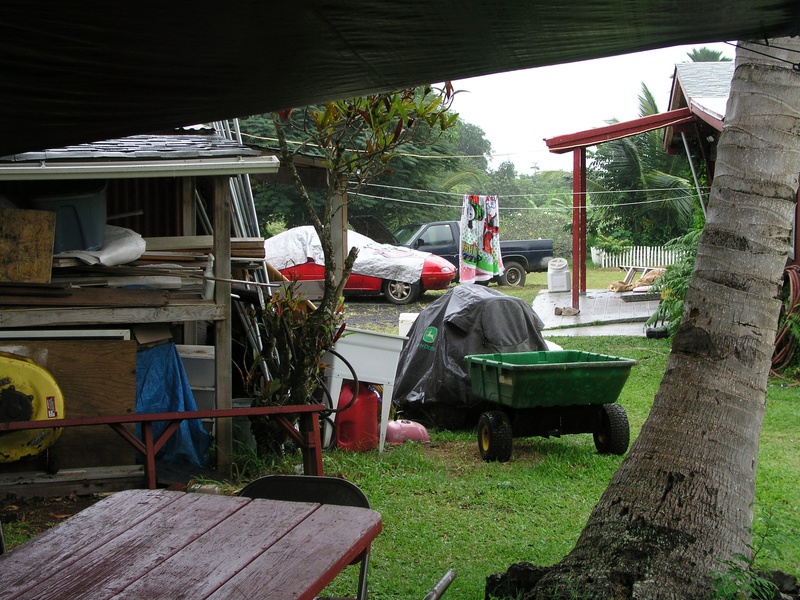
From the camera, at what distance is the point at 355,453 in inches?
308

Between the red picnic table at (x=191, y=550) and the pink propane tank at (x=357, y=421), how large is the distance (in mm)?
4687

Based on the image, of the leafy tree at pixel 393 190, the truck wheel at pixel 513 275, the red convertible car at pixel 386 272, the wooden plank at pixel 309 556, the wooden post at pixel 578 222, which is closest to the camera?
the wooden plank at pixel 309 556

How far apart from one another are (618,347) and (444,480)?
7.91 metres

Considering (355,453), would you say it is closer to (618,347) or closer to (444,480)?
(444,480)

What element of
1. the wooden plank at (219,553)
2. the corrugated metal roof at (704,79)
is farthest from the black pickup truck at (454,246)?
the wooden plank at (219,553)

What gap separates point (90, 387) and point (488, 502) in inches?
123

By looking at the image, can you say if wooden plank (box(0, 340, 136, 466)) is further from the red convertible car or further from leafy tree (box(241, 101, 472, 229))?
leafy tree (box(241, 101, 472, 229))

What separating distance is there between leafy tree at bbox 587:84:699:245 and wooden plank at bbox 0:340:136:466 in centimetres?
2829

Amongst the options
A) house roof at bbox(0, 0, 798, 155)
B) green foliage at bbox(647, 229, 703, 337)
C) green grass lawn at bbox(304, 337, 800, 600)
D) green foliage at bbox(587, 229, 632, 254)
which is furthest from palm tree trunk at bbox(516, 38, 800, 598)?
green foliage at bbox(587, 229, 632, 254)

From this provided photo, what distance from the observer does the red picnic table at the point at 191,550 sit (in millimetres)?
2400

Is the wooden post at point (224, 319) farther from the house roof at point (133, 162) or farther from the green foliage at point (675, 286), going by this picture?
the green foliage at point (675, 286)

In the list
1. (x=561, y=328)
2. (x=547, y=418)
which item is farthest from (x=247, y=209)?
(x=561, y=328)

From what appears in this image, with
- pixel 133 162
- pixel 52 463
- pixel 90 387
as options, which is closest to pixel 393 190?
pixel 133 162

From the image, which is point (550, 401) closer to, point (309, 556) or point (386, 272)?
point (309, 556)
